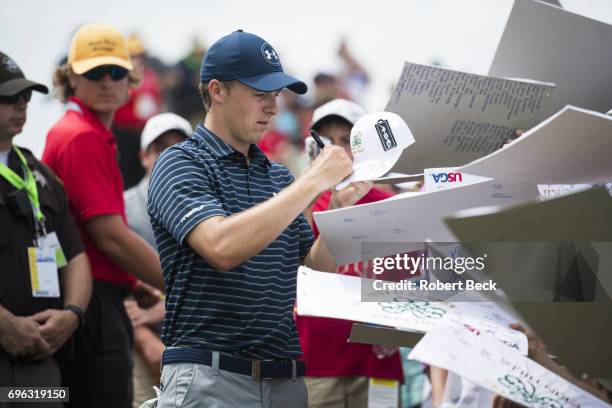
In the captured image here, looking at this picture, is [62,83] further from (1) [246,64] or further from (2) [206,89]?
(1) [246,64]

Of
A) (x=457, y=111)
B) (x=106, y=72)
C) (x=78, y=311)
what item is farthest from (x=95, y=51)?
(x=457, y=111)

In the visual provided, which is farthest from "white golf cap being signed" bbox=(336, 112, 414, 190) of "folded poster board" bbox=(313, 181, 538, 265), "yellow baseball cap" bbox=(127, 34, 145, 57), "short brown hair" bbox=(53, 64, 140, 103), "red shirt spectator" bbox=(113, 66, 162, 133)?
"yellow baseball cap" bbox=(127, 34, 145, 57)

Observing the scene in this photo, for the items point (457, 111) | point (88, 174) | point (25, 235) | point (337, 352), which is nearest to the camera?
point (457, 111)

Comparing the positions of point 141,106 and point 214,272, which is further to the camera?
point 141,106

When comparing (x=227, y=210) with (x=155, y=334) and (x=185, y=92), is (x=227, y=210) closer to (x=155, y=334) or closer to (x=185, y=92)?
(x=155, y=334)

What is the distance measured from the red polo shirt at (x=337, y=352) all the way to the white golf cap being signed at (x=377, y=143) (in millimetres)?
1417

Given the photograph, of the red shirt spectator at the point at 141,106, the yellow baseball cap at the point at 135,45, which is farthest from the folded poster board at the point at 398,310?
the yellow baseball cap at the point at 135,45

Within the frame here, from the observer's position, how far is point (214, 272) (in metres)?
2.74

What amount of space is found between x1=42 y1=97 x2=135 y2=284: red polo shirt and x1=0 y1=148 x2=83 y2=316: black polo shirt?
11 cm

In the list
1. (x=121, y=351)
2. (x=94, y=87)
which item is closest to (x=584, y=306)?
(x=121, y=351)

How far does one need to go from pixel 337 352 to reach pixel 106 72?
70.1 inches

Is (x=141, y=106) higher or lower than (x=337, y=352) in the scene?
higher

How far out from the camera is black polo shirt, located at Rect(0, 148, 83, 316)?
148 inches

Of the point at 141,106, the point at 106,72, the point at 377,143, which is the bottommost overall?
the point at 141,106
